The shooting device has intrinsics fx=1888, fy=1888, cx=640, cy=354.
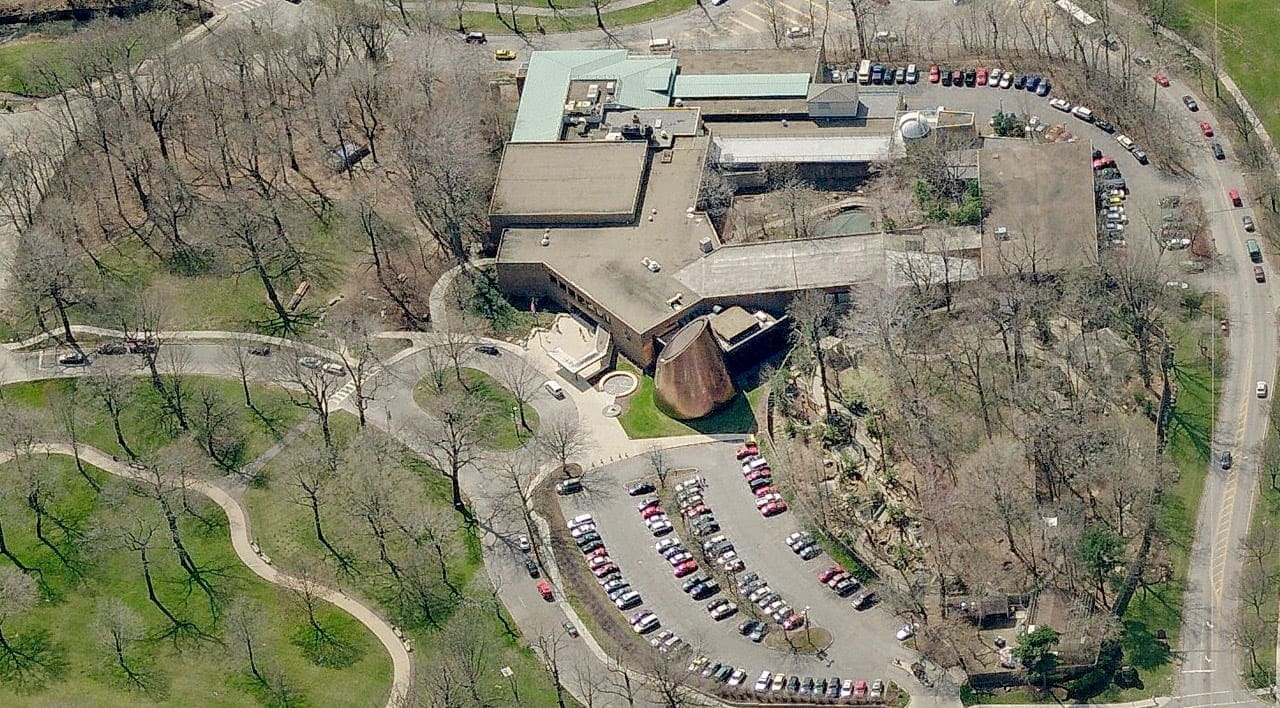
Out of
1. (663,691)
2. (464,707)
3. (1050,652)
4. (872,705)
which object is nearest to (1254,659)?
(1050,652)

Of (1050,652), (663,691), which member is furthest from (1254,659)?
(663,691)

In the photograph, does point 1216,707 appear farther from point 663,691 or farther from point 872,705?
point 663,691

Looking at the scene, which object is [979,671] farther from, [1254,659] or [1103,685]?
[1254,659]

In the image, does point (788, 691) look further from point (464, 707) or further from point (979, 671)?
point (464, 707)

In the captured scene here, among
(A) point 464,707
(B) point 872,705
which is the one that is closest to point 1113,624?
(B) point 872,705

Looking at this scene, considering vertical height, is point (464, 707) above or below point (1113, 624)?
below
